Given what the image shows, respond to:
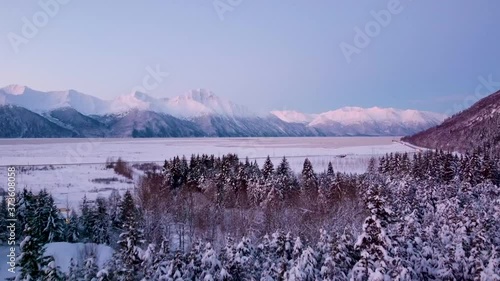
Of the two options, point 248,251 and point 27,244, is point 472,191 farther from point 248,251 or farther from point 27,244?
point 27,244

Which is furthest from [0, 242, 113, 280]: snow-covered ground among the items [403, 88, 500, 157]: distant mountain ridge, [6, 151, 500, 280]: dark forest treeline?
[403, 88, 500, 157]: distant mountain ridge

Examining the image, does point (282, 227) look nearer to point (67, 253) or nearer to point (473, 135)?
point (67, 253)

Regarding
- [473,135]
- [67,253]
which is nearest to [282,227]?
[67,253]

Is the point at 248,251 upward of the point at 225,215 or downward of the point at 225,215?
upward

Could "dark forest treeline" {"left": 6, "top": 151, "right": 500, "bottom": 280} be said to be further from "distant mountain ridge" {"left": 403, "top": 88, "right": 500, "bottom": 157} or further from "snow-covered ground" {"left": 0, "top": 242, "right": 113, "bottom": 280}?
"distant mountain ridge" {"left": 403, "top": 88, "right": 500, "bottom": 157}

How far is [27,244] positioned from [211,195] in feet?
109

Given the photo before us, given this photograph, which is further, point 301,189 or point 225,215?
point 301,189

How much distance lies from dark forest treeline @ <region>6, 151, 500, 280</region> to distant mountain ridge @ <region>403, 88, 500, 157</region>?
169 ft

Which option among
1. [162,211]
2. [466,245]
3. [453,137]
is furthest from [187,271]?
[453,137]

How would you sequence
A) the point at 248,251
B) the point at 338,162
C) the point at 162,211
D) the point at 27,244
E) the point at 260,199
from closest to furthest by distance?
the point at 27,244, the point at 248,251, the point at 162,211, the point at 260,199, the point at 338,162

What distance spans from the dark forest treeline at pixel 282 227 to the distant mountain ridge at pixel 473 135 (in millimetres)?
51516

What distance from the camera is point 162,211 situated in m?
41.3

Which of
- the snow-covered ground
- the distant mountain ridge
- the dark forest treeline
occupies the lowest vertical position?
the snow-covered ground

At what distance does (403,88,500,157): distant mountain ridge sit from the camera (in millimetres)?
106562
